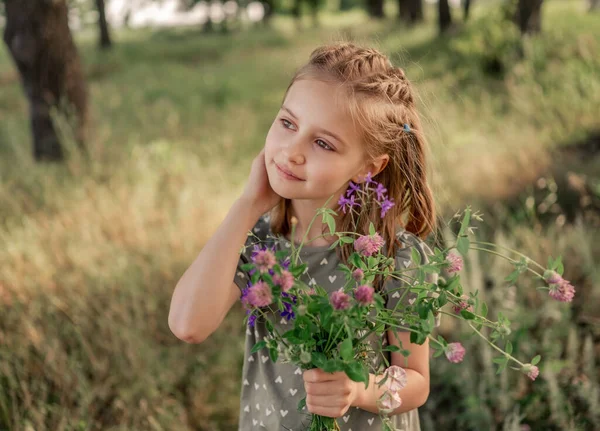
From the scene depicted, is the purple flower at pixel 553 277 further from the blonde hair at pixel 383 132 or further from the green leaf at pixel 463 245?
the blonde hair at pixel 383 132

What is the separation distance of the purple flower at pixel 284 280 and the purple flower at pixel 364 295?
0.11 meters

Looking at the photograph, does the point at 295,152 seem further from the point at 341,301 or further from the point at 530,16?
the point at 530,16

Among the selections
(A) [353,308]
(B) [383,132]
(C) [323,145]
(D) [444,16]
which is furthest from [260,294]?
(D) [444,16]

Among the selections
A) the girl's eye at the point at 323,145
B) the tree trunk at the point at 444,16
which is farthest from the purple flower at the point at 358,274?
the tree trunk at the point at 444,16

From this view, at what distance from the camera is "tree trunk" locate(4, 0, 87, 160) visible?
5.02 m

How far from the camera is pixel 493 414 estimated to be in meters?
2.82

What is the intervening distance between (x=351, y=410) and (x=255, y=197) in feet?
2.08

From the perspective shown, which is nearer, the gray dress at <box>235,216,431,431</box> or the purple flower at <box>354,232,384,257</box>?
the purple flower at <box>354,232,384,257</box>

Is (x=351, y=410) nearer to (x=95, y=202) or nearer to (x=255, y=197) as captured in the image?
(x=255, y=197)

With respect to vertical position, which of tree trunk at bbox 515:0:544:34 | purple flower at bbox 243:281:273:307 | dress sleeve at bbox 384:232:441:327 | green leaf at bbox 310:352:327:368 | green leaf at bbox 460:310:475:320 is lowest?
tree trunk at bbox 515:0:544:34

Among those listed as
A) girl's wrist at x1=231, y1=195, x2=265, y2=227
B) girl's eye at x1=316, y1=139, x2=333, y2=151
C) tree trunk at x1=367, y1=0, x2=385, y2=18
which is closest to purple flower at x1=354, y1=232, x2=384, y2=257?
girl's eye at x1=316, y1=139, x2=333, y2=151

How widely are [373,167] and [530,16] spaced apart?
26.5ft

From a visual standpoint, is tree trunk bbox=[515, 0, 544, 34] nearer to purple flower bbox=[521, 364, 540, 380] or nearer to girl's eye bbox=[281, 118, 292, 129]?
girl's eye bbox=[281, 118, 292, 129]

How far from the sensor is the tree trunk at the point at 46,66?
16.5 feet
